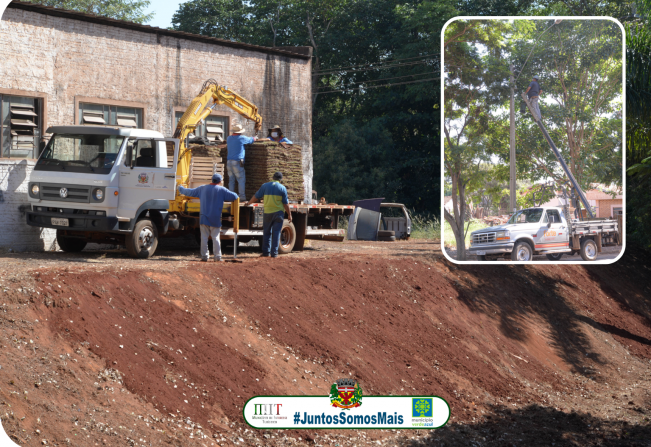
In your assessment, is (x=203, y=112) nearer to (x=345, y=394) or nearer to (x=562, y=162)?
(x=345, y=394)

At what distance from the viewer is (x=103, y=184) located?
13.0m

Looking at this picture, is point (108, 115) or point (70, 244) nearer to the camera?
point (70, 244)

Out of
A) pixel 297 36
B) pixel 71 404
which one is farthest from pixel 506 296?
pixel 297 36

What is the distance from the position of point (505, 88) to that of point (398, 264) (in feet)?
44.1

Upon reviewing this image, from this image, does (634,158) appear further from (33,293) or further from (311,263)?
(33,293)

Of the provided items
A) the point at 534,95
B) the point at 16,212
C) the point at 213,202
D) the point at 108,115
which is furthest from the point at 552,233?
the point at 108,115

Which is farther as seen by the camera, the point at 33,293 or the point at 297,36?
the point at 297,36

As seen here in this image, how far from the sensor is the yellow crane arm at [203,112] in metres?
15.1

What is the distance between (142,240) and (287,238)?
3894 mm

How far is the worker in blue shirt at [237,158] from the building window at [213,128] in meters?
2.80

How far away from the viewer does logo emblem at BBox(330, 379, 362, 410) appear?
30.4ft

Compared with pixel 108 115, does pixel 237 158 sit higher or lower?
lower

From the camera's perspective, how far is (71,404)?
7.19 m

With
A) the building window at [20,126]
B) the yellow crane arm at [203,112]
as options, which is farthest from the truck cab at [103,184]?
the building window at [20,126]
